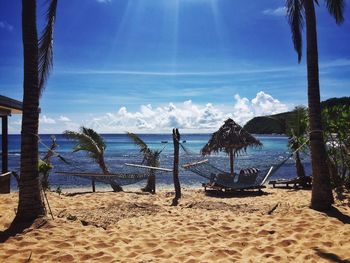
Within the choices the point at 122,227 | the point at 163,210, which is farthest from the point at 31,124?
the point at 163,210

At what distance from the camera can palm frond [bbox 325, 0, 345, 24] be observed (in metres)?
5.64

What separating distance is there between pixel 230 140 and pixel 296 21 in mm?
4556

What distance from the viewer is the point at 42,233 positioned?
3984 mm

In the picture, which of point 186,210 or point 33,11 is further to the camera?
point 186,210

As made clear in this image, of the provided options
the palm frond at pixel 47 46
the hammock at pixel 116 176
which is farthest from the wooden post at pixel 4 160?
the palm frond at pixel 47 46

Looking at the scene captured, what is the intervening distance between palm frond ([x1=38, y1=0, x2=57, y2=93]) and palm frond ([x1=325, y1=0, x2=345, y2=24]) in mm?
4445

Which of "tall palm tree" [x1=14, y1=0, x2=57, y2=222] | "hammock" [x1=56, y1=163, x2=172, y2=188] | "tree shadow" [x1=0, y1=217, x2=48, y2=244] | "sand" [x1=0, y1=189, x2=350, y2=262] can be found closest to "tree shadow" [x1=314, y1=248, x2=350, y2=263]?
"sand" [x1=0, y1=189, x2=350, y2=262]

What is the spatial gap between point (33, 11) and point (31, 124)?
155 centimetres

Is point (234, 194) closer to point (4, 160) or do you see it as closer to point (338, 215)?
point (338, 215)

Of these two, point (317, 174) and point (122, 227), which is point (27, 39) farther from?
point (317, 174)

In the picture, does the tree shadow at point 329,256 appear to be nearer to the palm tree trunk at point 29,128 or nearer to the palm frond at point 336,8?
the palm tree trunk at point 29,128

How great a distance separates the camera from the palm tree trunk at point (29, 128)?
451cm

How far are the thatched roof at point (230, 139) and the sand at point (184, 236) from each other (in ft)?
14.1

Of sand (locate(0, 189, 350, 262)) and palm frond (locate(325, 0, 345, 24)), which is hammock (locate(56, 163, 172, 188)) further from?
palm frond (locate(325, 0, 345, 24))
